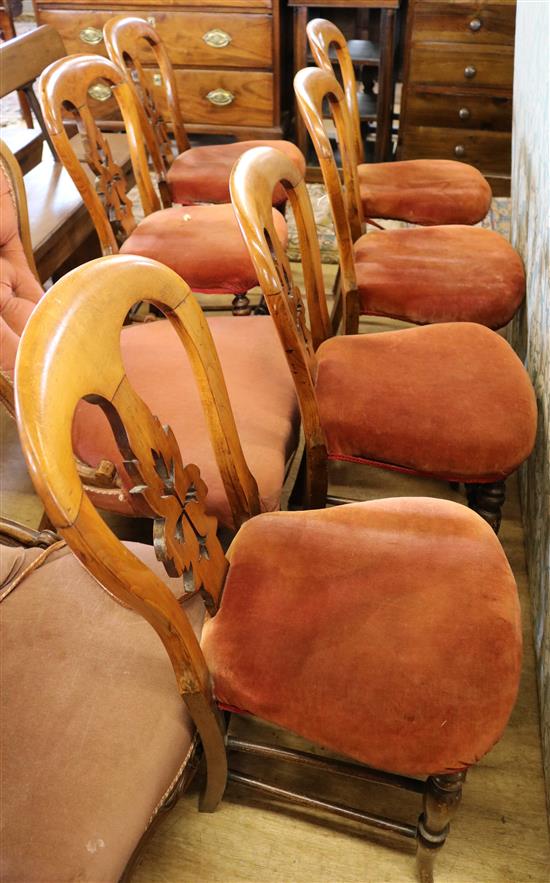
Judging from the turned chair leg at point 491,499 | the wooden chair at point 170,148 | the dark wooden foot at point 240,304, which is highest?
the wooden chair at point 170,148

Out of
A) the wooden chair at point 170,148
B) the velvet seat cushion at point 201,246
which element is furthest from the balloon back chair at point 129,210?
the wooden chair at point 170,148

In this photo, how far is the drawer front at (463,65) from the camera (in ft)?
8.54

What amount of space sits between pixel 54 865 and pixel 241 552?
15.9 inches

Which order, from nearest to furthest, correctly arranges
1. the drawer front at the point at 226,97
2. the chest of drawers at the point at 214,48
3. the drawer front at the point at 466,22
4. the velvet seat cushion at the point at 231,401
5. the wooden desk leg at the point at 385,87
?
1. the velvet seat cushion at the point at 231,401
2. the drawer front at the point at 466,22
3. the wooden desk leg at the point at 385,87
4. the chest of drawers at the point at 214,48
5. the drawer front at the point at 226,97

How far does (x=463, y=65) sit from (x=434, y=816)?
2665 millimetres

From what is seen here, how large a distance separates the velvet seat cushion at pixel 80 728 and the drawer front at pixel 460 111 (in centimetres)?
249

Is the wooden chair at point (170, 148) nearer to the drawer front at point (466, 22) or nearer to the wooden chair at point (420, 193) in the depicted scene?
the wooden chair at point (420, 193)

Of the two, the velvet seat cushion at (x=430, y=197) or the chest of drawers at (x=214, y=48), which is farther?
the chest of drawers at (x=214, y=48)

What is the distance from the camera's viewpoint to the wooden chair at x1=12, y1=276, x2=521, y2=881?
26.9 inches

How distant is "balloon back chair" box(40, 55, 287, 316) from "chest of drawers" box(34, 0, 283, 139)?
4.06ft

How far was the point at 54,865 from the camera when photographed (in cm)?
68

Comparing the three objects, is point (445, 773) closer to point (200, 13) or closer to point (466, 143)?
point (466, 143)

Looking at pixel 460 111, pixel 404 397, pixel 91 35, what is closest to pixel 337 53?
pixel 460 111

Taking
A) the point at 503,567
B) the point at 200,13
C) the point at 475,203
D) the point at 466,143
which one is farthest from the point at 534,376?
the point at 200,13
